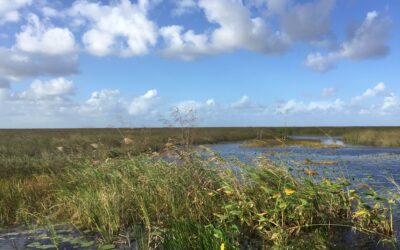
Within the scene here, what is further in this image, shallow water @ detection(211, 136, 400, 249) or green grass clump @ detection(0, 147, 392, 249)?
shallow water @ detection(211, 136, 400, 249)

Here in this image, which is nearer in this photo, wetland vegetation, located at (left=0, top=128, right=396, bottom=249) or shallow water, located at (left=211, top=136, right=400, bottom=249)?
wetland vegetation, located at (left=0, top=128, right=396, bottom=249)

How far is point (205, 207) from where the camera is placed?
7.24 metres

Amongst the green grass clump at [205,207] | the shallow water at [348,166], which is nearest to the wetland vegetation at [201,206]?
the green grass clump at [205,207]

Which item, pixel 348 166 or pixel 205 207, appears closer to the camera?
pixel 205 207

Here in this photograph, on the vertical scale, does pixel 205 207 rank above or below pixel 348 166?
above

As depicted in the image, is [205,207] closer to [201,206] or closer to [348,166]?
[201,206]

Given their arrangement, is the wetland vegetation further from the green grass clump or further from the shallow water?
the shallow water

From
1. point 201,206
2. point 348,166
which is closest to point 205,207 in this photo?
point 201,206

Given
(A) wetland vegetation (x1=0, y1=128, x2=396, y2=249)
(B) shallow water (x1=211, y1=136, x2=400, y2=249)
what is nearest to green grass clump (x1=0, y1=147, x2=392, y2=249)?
(A) wetland vegetation (x1=0, y1=128, x2=396, y2=249)

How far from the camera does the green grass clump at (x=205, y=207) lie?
6.14 metres

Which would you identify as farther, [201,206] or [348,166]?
[348,166]

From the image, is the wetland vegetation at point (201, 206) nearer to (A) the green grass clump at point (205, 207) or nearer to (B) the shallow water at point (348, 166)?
(A) the green grass clump at point (205, 207)

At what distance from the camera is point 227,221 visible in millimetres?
6387

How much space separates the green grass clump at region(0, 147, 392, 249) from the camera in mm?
6145
